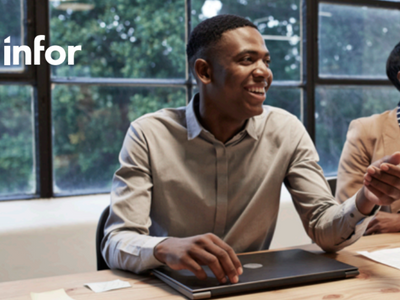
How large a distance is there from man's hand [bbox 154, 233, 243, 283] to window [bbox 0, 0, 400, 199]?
5.71 ft

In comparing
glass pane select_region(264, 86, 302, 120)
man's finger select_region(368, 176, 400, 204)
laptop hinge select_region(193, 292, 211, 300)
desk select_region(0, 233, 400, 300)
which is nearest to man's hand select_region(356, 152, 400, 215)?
man's finger select_region(368, 176, 400, 204)

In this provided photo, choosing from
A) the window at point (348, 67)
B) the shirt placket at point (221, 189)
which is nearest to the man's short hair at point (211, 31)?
the shirt placket at point (221, 189)

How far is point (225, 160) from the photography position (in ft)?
5.10

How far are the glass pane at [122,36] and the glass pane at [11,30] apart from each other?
172 millimetres

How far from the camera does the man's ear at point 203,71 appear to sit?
159 cm

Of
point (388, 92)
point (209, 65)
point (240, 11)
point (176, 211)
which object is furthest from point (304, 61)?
point (176, 211)

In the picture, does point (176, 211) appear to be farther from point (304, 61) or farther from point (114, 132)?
point (304, 61)

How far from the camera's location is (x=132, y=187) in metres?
Answer: 1.42

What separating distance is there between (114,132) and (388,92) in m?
2.20

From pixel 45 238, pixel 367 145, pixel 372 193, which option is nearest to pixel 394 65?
pixel 367 145

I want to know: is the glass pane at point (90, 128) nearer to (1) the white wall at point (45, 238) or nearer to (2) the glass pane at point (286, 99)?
(1) the white wall at point (45, 238)

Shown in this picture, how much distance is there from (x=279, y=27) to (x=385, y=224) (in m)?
1.96

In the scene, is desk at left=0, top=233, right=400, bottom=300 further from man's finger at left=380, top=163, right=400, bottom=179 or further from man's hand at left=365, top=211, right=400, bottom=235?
man's hand at left=365, top=211, right=400, bottom=235

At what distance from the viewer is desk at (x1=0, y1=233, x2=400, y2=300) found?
100cm
